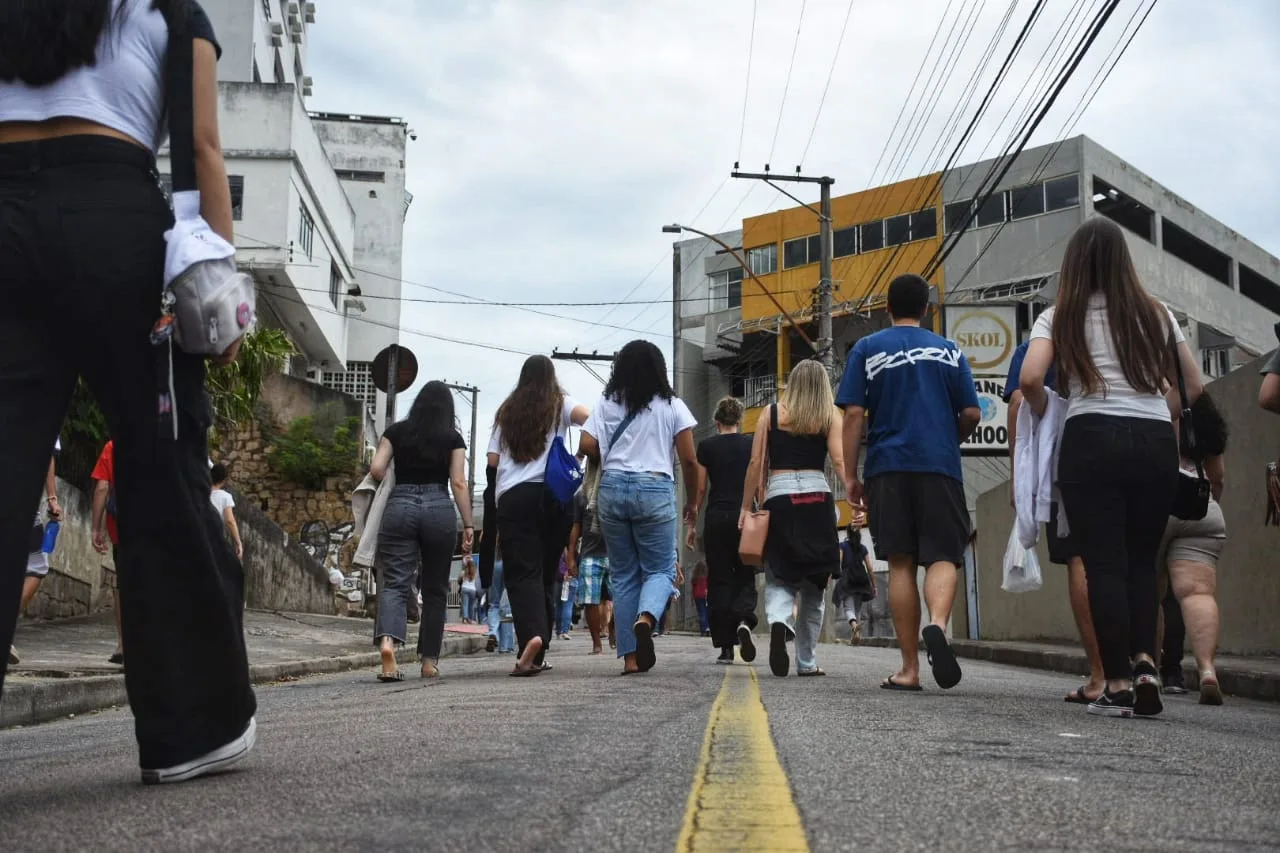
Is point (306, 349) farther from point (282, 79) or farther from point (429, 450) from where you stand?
point (429, 450)

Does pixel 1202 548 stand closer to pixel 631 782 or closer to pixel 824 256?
pixel 631 782

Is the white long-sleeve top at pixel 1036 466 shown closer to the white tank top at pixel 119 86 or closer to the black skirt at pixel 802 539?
the black skirt at pixel 802 539

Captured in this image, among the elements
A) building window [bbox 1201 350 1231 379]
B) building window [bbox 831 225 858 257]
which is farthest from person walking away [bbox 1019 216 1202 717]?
building window [bbox 1201 350 1231 379]

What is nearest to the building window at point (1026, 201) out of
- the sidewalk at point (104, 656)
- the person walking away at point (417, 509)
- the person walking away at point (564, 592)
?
the person walking away at point (564, 592)

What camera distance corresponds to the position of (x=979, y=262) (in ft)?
138

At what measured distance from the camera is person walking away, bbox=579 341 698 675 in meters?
8.34

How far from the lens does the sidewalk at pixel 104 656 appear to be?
6.68 m

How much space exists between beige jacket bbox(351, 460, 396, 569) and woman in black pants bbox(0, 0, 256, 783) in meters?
5.44

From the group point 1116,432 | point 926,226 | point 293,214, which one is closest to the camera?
point 1116,432

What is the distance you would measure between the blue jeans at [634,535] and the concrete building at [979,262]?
27.4 meters

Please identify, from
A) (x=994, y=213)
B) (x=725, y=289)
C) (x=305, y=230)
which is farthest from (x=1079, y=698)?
(x=725, y=289)

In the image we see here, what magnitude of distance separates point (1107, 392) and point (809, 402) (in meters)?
2.92

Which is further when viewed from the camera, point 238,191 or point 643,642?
point 238,191

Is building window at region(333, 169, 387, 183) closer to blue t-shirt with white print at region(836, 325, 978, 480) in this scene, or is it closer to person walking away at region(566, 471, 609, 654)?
person walking away at region(566, 471, 609, 654)
